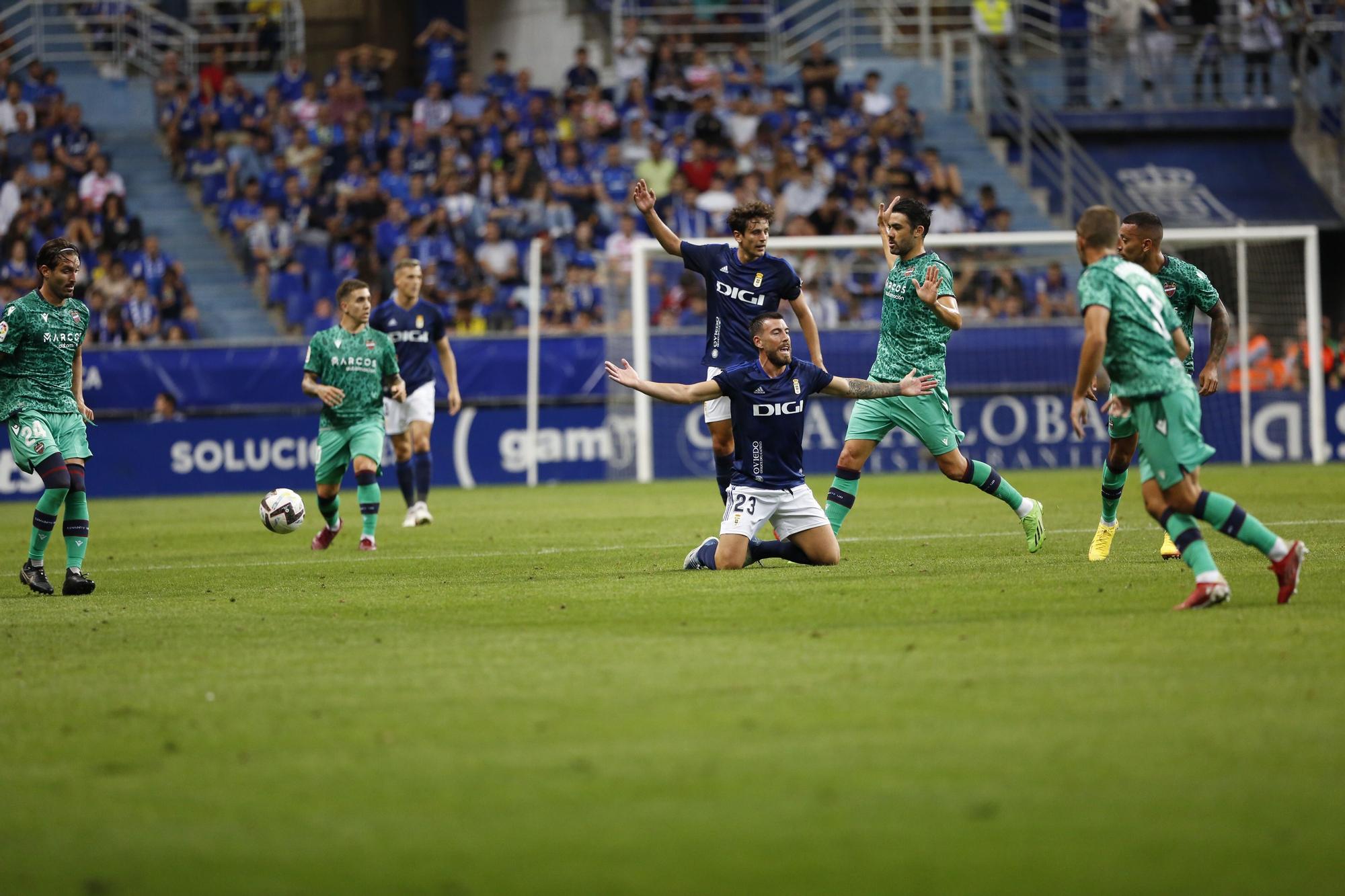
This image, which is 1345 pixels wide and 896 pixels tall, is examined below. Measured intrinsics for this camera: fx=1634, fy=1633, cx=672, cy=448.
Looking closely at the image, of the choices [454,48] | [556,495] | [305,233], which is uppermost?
[454,48]

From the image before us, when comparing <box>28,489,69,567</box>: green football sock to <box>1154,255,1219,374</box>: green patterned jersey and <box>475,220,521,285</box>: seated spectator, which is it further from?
<box>475,220,521,285</box>: seated spectator

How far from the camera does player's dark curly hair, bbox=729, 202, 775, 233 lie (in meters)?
11.9

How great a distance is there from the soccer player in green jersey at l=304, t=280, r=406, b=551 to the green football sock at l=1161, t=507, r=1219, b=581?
24.3ft

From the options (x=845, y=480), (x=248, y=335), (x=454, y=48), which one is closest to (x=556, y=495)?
(x=248, y=335)

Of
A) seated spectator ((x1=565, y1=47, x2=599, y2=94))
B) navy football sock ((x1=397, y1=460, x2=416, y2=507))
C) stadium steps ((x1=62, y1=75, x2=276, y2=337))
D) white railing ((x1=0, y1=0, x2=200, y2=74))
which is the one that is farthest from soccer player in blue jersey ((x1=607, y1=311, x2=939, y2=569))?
white railing ((x1=0, y1=0, x2=200, y2=74))

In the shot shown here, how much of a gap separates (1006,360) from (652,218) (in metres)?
14.3

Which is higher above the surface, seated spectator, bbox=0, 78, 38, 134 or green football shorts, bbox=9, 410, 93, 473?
seated spectator, bbox=0, 78, 38, 134

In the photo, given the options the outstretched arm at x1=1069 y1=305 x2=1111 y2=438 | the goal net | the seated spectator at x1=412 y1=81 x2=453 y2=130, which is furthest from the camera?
the seated spectator at x1=412 y1=81 x2=453 y2=130

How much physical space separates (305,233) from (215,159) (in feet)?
10.5

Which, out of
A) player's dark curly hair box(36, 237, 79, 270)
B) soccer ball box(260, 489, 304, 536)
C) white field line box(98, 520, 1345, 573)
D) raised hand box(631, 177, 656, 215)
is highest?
raised hand box(631, 177, 656, 215)

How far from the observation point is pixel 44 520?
11.0m

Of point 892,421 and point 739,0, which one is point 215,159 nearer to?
point 739,0

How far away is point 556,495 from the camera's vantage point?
2164 centimetres

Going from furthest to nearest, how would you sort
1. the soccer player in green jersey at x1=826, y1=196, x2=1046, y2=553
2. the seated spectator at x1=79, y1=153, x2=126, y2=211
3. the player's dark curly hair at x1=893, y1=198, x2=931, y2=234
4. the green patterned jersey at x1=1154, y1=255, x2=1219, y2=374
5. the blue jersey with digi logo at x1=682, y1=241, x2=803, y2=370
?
the seated spectator at x1=79, y1=153, x2=126, y2=211
the blue jersey with digi logo at x1=682, y1=241, x2=803, y2=370
the soccer player in green jersey at x1=826, y1=196, x2=1046, y2=553
the player's dark curly hair at x1=893, y1=198, x2=931, y2=234
the green patterned jersey at x1=1154, y1=255, x2=1219, y2=374
